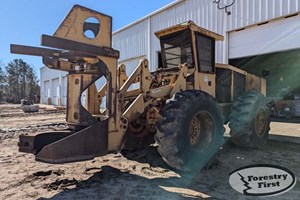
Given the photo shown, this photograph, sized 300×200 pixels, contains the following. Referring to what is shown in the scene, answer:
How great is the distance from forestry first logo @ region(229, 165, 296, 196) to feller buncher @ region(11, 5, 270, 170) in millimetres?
648

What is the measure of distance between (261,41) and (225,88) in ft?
16.9

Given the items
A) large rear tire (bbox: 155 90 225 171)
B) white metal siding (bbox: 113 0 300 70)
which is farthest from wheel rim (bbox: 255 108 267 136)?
white metal siding (bbox: 113 0 300 70)

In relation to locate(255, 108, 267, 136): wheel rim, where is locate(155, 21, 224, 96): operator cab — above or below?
above

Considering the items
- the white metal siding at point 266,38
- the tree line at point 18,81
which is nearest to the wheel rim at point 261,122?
the white metal siding at point 266,38

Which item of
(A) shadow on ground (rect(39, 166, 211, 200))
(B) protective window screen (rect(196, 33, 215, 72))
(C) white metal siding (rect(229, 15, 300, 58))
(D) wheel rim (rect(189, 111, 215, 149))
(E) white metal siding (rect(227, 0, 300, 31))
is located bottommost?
(A) shadow on ground (rect(39, 166, 211, 200))

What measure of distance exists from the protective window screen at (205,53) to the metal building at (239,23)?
558 centimetres

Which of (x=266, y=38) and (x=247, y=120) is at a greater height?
(x=266, y=38)

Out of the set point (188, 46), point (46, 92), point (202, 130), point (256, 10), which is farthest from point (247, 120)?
point (46, 92)

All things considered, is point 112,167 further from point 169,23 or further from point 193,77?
point 169,23

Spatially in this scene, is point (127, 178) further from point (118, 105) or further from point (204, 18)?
point (204, 18)

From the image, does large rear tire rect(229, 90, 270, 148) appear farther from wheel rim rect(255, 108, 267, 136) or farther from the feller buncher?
the feller buncher

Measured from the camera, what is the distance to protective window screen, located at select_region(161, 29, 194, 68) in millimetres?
5859

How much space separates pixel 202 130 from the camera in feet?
16.8

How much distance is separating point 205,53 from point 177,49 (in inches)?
24.7
